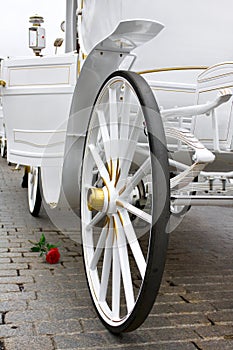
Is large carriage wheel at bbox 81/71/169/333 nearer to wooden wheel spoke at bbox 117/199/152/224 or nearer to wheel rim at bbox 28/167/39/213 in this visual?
wooden wheel spoke at bbox 117/199/152/224

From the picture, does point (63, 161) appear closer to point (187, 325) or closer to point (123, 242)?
point (123, 242)

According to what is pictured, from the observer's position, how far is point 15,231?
4.75 metres

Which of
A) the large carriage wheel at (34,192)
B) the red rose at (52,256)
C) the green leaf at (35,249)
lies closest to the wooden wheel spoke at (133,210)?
the red rose at (52,256)

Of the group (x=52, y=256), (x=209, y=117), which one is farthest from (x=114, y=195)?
(x=52, y=256)

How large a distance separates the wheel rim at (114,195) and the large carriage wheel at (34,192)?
2.18 metres

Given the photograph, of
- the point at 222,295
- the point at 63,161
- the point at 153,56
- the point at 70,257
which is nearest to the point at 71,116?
the point at 63,161

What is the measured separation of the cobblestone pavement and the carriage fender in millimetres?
600

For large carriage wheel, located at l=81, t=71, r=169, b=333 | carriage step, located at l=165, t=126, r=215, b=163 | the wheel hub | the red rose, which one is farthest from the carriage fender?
the wheel hub

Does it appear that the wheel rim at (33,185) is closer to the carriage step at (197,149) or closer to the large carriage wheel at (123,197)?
the large carriage wheel at (123,197)

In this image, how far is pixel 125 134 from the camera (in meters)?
2.67

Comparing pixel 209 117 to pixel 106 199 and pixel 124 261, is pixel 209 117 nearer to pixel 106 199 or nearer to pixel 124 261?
pixel 106 199

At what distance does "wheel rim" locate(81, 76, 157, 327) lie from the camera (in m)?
2.48

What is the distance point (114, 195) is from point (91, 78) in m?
0.93

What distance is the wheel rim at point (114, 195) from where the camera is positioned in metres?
2.48
